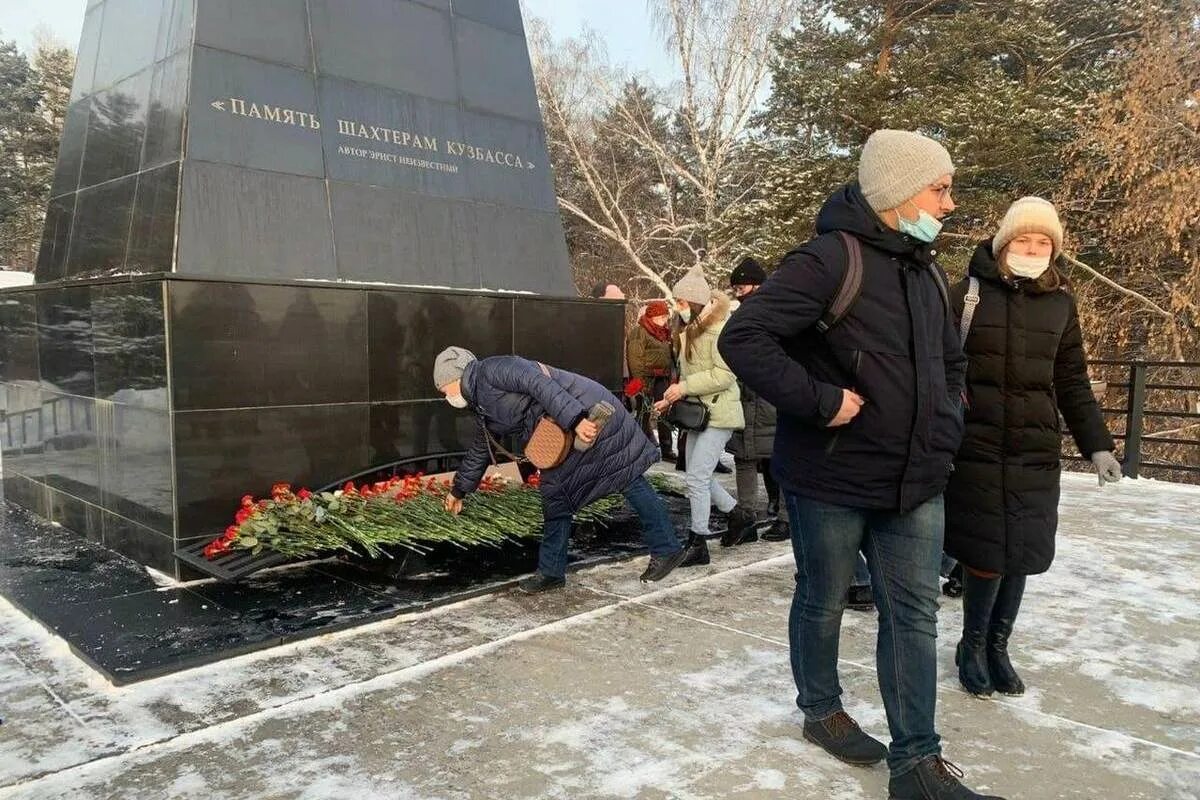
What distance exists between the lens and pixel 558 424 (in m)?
4.02

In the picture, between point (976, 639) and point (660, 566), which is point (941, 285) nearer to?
point (976, 639)

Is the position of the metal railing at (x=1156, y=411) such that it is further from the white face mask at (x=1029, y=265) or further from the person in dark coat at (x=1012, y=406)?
the white face mask at (x=1029, y=265)

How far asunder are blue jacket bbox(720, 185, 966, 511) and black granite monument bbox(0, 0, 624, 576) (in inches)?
119

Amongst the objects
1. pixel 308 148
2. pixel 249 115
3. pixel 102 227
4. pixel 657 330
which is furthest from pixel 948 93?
pixel 102 227

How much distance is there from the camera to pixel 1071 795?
241 cm

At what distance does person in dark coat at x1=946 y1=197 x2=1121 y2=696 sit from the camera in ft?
9.55

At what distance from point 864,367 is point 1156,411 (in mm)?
9665

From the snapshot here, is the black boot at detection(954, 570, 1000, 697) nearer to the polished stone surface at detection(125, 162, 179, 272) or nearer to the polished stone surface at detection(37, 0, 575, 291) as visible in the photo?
the polished stone surface at detection(37, 0, 575, 291)

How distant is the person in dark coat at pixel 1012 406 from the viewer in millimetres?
2912

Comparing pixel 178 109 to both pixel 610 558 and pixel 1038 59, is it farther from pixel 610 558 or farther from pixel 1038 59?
pixel 1038 59

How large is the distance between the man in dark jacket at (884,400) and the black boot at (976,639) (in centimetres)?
77

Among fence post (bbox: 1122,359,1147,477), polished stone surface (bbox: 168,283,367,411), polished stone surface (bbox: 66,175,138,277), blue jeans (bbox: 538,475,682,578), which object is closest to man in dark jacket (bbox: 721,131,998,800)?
blue jeans (bbox: 538,475,682,578)

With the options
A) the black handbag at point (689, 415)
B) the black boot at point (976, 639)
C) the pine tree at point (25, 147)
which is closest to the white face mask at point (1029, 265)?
the black boot at point (976, 639)

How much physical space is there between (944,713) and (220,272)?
4093 mm
